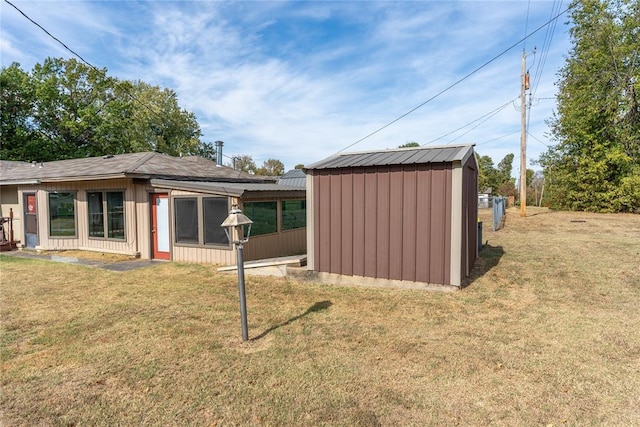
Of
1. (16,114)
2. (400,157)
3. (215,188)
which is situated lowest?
(215,188)

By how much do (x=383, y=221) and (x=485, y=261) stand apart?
11.4 feet

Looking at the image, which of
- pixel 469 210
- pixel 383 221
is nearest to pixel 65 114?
pixel 383 221

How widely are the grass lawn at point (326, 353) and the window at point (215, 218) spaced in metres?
2.03

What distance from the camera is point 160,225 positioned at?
9.52 meters

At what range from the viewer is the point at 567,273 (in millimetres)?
6785

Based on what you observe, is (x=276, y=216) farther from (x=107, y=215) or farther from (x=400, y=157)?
(x=107, y=215)

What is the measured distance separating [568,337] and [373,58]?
1238 cm

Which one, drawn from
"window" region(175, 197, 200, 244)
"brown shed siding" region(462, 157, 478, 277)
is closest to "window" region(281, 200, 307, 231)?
"window" region(175, 197, 200, 244)

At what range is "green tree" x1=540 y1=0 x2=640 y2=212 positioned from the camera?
19.5 m

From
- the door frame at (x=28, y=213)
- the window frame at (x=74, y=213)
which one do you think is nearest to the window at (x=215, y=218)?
the window frame at (x=74, y=213)

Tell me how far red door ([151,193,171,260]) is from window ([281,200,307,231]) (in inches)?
131

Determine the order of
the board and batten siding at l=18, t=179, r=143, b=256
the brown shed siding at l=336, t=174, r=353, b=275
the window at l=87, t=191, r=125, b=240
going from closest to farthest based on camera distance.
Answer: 1. the brown shed siding at l=336, t=174, r=353, b=275
2. the board and batten siding at l=18, t=179, r=143, b=256
3. the window at l=87, t=191, r=125, b=240

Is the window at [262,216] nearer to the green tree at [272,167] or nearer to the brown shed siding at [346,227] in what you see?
the brown shed siding at [346,227]

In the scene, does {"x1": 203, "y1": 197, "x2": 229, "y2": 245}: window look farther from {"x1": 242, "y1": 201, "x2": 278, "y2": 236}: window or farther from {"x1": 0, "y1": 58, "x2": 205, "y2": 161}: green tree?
{"x1": 0, "y1": 58, "x2": 205, "y2": 161}: green tree
